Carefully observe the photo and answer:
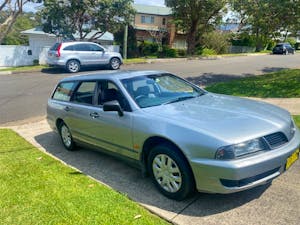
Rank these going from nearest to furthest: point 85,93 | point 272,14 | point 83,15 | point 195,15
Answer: point 85,93
point 272,14
point 83,15
point 195,15

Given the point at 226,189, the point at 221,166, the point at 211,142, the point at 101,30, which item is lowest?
the point at 226,189

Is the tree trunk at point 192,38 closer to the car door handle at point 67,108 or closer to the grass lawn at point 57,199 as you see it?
the car door handle at point 67,108

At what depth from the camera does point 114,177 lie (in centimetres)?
452

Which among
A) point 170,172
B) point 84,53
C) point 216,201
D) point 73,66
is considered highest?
point 84,53

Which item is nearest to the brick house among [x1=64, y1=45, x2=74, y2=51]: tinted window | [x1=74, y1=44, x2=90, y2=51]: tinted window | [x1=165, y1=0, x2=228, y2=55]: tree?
[x1=165, y1=0, x2=228, y2=55]: tree

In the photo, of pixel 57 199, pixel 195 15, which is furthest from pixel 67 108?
pixel 195 15

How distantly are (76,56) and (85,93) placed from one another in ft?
42.5

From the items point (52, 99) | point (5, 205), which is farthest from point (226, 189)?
point (52, 99)

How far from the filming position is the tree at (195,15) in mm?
28875

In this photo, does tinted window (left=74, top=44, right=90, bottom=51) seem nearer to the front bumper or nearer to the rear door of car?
the rear door of car

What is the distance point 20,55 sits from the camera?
22.1m

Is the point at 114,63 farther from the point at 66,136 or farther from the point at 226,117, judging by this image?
the point at 226,117

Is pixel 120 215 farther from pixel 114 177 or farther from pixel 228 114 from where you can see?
pixel 228 114

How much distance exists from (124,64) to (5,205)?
18371 millimetres
